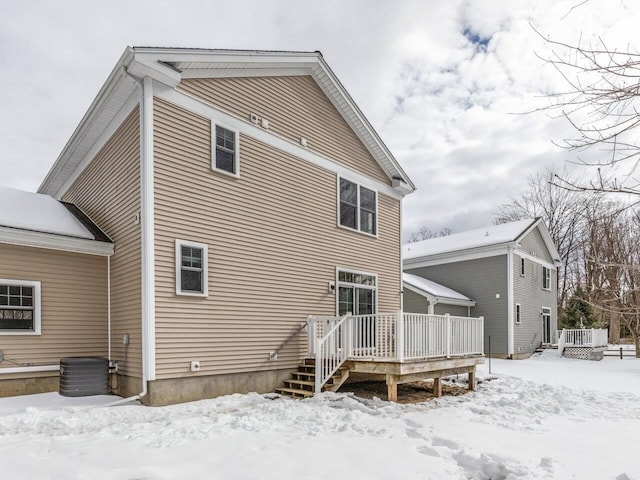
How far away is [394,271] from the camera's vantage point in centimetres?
1299

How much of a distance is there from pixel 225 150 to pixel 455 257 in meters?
15.2

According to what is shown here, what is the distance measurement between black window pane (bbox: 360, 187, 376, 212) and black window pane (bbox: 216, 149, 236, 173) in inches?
171

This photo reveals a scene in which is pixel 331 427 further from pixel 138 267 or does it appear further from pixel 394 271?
pixel 394 271

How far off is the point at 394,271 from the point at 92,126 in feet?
28.2

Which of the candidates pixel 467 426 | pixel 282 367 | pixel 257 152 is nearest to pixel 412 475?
pixel 467 426

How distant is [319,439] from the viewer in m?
5.57

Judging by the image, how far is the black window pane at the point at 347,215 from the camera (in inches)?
451

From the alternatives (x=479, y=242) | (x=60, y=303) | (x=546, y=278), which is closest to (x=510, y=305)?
(x=479, y=242)

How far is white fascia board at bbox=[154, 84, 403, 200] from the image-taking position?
26.7 ft

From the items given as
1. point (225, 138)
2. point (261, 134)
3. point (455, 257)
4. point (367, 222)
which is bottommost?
point (455, 257)

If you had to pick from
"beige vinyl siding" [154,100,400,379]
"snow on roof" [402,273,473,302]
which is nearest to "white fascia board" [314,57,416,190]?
"beige vinyl siding" [154,100,400,379]

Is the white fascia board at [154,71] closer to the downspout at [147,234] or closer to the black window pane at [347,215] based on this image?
the downspout at [147,234]

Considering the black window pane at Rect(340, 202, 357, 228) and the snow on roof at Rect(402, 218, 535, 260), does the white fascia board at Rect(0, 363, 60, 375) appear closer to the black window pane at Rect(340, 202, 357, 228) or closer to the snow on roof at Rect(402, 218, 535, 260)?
the black window pane at Rect(340, 202, 357, 228)

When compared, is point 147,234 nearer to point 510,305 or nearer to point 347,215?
point 347,215
